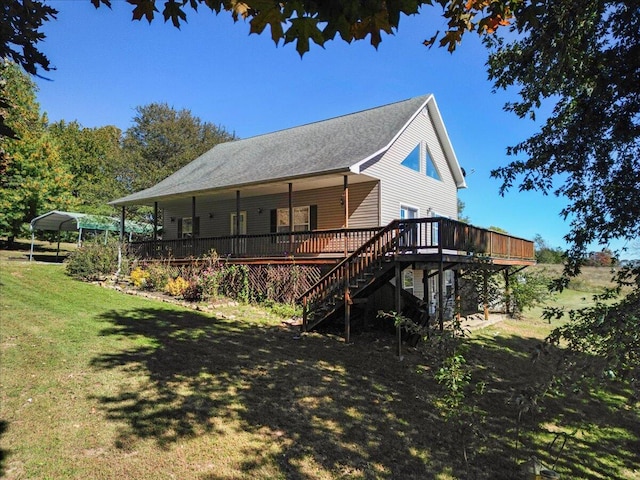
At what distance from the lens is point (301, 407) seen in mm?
5770

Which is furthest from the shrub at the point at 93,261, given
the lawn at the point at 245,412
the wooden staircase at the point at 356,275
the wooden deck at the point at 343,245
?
the wooden staircase at the point at 356,275

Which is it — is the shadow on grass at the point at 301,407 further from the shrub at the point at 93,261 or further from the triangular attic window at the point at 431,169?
the triangular attic window at the point at 431,169

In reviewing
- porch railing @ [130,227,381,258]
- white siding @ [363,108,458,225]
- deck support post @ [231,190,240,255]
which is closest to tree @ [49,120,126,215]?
porch railing @ [130,227,381,258]

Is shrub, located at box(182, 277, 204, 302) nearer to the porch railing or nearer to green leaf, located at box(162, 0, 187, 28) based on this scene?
the porch railing

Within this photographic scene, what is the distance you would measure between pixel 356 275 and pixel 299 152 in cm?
814

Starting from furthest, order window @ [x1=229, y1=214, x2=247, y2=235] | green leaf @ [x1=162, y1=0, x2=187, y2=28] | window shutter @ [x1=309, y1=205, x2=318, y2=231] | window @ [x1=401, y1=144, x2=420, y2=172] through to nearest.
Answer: window @ [x1=229, y1=214, x2=247, y2=235]
window @ [x1=401, y1=144, x2=420, y2=172]
window shutter @ [x1=309, y1=205, x2=318, y2=231]
green leaf @ [x1=162, y1=0, x2=187, y2=28]

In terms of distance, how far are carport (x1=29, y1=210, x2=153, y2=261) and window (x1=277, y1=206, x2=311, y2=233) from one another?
423 inches

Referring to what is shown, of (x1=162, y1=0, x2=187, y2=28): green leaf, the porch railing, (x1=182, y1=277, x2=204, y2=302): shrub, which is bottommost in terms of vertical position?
(x1=182, y1=277, x2=204, y2=302): shrub

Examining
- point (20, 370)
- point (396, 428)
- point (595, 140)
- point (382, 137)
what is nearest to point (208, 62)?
point (382, 137)

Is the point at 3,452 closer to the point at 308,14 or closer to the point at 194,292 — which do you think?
the point at 308,14

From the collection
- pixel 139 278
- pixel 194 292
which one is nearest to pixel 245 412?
pixel 194 292

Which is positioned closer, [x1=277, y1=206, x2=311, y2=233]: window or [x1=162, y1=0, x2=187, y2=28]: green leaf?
[x1=162, y1=0, x2=187, y2=28]: green leaf

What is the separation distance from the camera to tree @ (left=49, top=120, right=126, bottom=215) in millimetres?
34625

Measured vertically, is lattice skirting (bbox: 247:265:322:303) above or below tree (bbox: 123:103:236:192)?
below
